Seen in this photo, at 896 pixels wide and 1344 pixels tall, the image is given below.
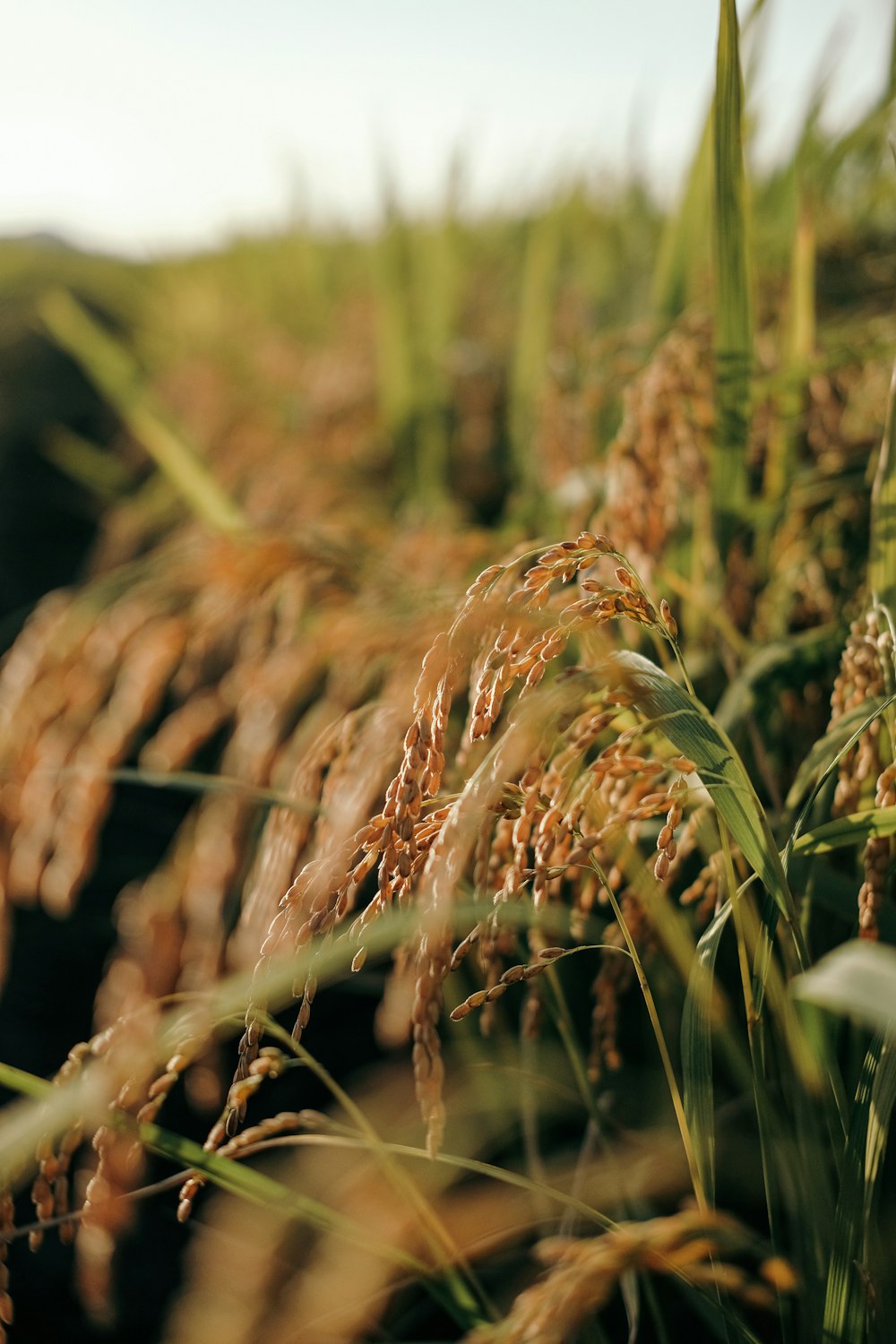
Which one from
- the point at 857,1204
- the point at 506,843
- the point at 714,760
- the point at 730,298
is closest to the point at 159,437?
the point at 730,298

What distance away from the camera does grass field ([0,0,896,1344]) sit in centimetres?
50

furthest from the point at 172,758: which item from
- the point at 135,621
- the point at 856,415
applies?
the point at 856,415

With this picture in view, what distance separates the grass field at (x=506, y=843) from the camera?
0.50 m

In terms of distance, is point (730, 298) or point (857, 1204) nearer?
point (857, 1204)

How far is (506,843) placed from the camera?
60 centimetres

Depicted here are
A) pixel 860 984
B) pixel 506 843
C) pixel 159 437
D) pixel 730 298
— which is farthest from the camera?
pixel 159 437

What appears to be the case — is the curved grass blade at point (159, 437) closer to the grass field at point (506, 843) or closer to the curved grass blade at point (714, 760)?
the grass field at point (506, 843)

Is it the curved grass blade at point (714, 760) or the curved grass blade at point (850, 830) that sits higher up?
the curved grass blade at point (714, 760)

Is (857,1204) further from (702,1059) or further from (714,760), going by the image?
(714,760)

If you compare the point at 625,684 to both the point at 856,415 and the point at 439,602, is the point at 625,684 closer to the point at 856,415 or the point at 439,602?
the point at 439,602

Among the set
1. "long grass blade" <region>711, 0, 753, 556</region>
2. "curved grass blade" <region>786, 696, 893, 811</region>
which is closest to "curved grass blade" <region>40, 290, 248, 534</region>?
"long grass blade" <region>711, 0, 753, 556</region>

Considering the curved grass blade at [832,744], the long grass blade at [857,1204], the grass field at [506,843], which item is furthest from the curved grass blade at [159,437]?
the long grass blade at [857,1204]

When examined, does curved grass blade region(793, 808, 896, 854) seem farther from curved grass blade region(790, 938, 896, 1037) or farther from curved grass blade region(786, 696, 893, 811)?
curved grass blade region(790, 938, 896, 1037)

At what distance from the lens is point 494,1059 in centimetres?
104
